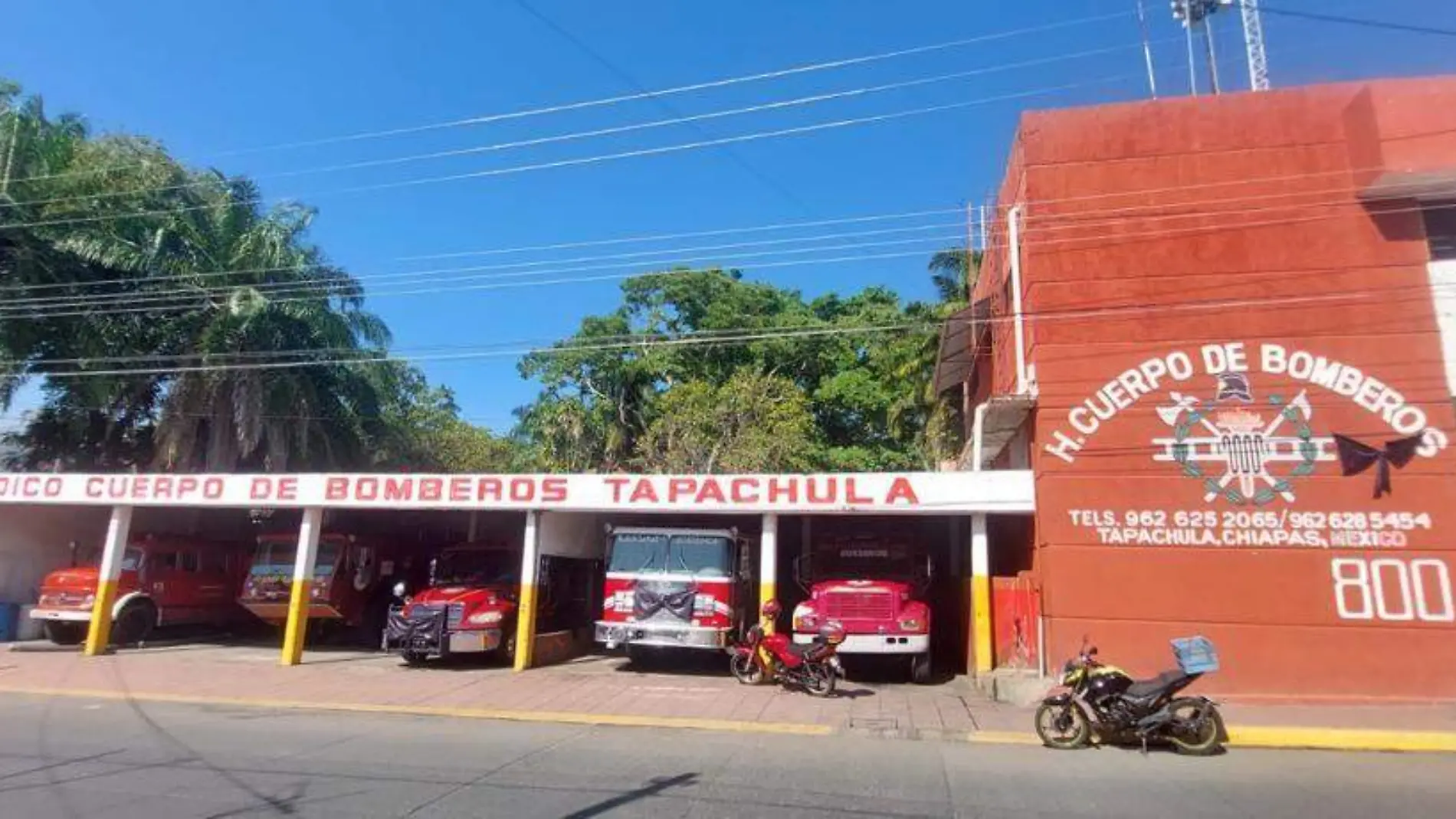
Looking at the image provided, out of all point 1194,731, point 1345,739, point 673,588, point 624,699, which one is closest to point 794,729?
point 624,699

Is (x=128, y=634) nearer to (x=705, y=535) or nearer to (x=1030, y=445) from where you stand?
(x=705, y=535)

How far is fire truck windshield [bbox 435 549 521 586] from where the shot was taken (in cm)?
1893

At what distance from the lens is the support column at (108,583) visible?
18688 millimetres

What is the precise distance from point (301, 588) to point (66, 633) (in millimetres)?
7125

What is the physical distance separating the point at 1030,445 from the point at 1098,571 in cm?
239

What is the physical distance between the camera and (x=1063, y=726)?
410 inches

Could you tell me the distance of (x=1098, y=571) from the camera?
13922 mm

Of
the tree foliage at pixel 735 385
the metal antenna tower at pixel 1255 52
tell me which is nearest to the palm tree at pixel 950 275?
the tree foliage at pixel 735 385

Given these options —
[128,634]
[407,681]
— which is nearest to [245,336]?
[128,634]

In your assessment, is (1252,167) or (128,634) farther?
(128,634)

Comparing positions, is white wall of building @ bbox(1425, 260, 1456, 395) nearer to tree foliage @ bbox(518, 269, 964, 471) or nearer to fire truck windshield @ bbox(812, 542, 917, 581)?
fire truck windshield @ bbox(812, 542, 917, 581)

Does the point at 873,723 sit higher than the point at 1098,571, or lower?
lower

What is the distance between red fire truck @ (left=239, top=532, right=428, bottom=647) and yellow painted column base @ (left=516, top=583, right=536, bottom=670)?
4941 millimetres

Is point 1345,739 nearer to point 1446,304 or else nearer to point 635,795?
point 1446,304
